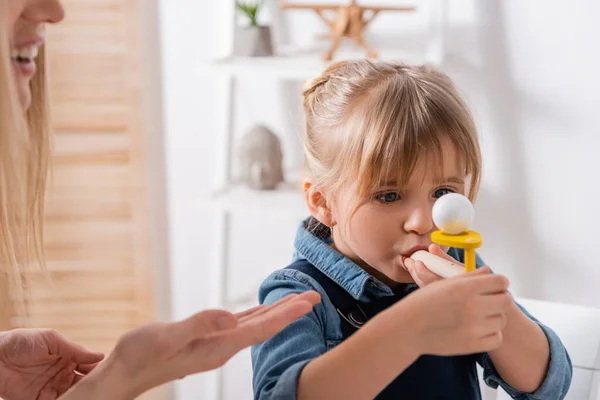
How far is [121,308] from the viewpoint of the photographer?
2447 mm

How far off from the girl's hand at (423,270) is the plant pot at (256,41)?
1.00m

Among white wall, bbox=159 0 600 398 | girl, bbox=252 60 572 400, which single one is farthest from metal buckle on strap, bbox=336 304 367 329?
white wall, bbox=159 0 600 398

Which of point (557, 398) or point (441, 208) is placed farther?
point (557, 398)

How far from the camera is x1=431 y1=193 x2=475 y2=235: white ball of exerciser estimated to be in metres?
0.94

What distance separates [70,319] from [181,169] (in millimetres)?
530

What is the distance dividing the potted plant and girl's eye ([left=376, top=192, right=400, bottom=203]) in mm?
937

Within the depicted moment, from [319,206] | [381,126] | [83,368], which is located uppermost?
[381,126]

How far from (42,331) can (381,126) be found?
1.73ft

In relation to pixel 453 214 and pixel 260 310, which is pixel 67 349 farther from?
pixel 453 214

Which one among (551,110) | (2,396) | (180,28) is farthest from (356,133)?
(180,28)

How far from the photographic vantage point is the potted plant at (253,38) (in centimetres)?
197

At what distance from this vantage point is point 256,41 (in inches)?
77.9

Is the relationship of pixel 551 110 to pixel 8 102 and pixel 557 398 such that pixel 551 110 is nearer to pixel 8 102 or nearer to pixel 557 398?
pixel 557 398

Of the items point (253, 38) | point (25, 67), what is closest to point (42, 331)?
point (25, 67)
